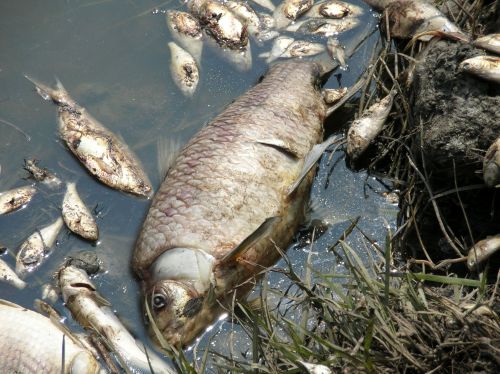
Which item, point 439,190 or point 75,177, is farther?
point 75,177

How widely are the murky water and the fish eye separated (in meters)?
0.23

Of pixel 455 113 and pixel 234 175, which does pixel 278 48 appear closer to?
pixel 234 175

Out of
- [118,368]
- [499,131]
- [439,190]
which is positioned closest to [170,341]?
[118,368]

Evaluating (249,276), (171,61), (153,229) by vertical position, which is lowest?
(249,276)

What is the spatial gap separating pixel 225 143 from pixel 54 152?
50.6 inches

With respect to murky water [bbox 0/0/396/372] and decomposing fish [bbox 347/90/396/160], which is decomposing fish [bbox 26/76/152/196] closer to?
murky water [bbox 0/0/396/372]

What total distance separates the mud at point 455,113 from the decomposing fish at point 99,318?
6.56ft

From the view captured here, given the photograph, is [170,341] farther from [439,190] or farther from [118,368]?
[439,190]

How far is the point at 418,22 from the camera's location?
5012 mm

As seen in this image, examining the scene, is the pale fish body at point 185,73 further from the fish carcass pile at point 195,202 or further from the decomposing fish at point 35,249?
Result: the decomposing fish at point 35,249

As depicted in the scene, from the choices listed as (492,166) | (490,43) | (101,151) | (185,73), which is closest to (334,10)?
(185,73)

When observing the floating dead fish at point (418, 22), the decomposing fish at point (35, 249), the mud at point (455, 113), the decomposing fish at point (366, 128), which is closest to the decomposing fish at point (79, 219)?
the decomposing fish at point (35, 249)

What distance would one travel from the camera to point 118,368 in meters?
4.00

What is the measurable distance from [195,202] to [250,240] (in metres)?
0.47
